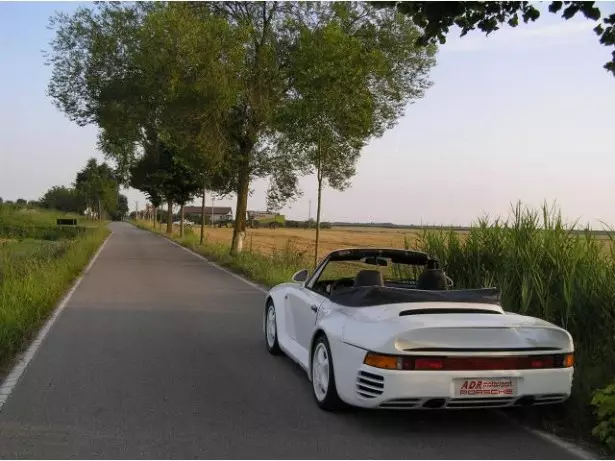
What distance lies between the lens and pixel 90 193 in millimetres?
98938

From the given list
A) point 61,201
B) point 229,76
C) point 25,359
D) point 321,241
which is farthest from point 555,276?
point 61,201

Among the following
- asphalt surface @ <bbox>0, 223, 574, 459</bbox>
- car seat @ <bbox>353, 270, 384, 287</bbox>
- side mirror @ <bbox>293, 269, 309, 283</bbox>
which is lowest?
asphalt surface @ <bbox>0, 223, 574, 459</bbox>

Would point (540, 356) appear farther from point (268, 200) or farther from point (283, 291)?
point (268, 200)

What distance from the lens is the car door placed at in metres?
6.06

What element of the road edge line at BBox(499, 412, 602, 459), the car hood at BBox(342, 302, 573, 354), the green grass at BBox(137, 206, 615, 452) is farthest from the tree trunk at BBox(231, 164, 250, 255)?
the road edge line at BBox(499, 412, 602, 459)

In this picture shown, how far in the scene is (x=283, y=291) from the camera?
24.3ft

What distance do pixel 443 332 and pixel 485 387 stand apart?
47 centimetres

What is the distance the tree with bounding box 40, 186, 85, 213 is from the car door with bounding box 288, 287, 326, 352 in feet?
395

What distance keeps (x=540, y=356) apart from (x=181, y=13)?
58.9ft

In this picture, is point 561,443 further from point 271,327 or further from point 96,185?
point 96,185

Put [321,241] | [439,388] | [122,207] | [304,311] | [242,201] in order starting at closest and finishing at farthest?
[439,388] < [304,311] < [242,201] < [321,241] < [122,207]

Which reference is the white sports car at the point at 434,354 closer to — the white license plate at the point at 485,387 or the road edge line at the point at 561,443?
the white license plate at the point at 485,387

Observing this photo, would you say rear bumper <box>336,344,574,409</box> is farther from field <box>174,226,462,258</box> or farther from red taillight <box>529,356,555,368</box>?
field <box>174,226,462,258</box>

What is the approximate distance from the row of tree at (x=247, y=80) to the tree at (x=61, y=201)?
10185cm
